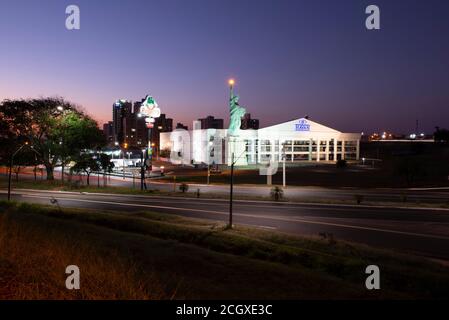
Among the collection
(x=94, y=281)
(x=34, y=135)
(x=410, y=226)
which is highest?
(x=34, y=135)

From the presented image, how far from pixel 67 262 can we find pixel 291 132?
277ft

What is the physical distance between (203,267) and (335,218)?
1574cm

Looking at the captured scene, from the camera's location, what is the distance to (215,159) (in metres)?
89.8

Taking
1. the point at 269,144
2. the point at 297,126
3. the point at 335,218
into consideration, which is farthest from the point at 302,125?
the point at 335,218

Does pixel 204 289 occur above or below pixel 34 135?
below

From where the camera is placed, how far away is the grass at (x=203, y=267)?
7541 millimetres

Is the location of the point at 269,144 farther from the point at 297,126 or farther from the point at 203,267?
the point at 203,267

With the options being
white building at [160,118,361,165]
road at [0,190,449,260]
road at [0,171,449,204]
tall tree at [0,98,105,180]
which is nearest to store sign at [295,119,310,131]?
white building at [160,118,361,165]

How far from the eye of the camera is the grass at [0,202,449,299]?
7541 mm

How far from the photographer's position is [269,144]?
296ft

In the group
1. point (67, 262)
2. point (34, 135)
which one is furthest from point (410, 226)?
point (34, 135)

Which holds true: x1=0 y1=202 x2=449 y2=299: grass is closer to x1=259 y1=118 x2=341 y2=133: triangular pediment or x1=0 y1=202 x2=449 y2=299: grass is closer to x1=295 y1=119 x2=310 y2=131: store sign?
x1=259 y1=118 x2=341 y2=133: triangular pediment
